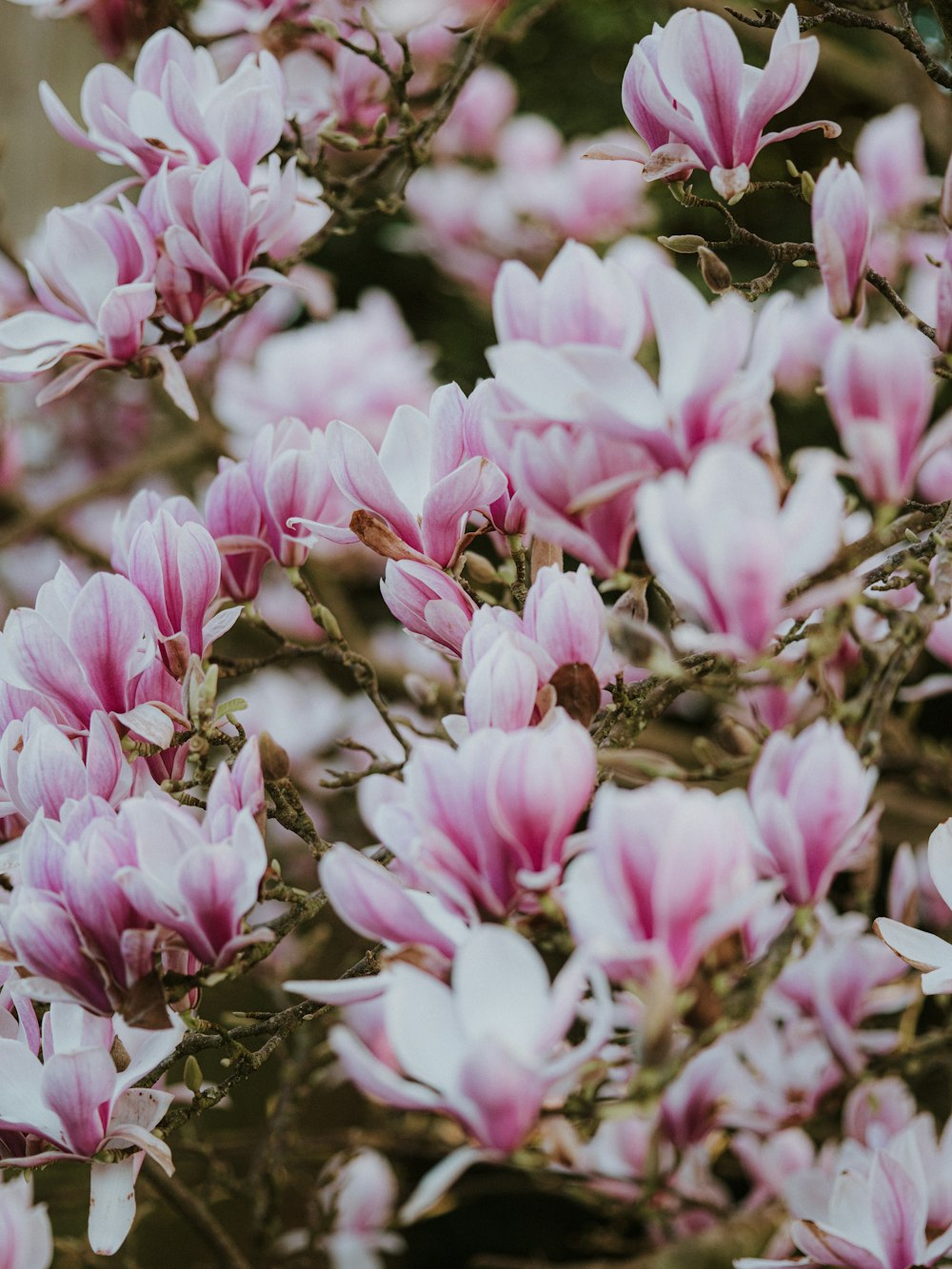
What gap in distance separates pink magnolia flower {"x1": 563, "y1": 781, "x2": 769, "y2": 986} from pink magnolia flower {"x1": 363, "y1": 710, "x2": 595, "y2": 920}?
41 mm

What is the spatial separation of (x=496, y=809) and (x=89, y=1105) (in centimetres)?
26

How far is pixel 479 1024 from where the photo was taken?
1.42 feet

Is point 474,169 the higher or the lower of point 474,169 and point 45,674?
the lower

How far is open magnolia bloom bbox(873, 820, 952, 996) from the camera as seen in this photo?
59 centimetres

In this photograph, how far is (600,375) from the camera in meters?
0.49

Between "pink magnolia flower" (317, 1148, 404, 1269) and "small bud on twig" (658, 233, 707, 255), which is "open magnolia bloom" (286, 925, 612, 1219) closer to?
"small bud on twig" (658, 233, 707, 255)

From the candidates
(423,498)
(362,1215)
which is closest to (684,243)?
(423,498)

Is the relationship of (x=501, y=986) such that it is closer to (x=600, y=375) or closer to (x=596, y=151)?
(x=600, y=375)

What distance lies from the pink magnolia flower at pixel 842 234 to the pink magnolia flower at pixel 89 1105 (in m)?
0.45

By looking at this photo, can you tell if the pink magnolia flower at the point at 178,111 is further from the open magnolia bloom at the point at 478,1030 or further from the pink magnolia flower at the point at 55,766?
the open magnolia bloom at the point at 478,1030

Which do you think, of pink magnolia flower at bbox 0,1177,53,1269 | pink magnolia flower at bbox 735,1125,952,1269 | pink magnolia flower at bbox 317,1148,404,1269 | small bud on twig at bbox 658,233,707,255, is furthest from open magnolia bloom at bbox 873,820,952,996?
pink magnolia flower at bbox 317,1148,404,1269

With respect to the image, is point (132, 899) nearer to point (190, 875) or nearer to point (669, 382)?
point (190, 875)

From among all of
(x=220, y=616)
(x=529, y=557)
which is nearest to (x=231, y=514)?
(x=220, y=616)

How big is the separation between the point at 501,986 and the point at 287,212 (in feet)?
1.87
